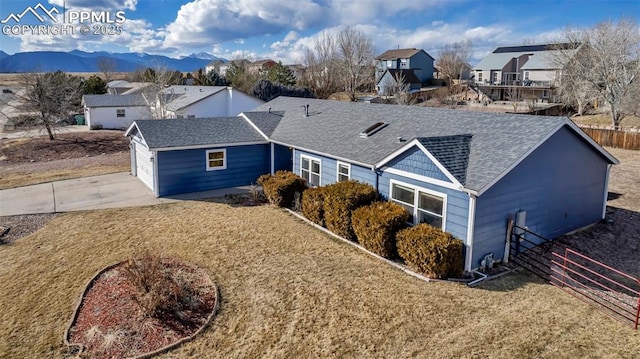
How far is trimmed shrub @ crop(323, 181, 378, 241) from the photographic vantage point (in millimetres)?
14023

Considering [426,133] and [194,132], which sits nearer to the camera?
[426,133]

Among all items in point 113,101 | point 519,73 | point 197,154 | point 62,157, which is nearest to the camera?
point 197,154

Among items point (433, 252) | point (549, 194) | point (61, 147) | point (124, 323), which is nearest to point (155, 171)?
point (124, 323)

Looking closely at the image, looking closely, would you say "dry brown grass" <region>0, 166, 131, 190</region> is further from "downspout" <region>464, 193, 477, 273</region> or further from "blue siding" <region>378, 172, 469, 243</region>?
"downspout" <region>464, 193, 477, 273</region>

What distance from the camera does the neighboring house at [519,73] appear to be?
63.0 metres

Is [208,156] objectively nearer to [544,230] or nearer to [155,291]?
[155,291]

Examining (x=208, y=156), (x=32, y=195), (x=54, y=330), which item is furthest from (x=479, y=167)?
(x=32, y=195)

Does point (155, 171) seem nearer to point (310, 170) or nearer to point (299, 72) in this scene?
point (310, 170)

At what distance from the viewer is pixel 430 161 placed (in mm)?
12359

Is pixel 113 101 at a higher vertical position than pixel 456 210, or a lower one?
higher

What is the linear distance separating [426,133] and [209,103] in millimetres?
26389

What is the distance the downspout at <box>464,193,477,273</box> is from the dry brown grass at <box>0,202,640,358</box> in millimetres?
803

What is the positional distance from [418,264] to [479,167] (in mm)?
3222

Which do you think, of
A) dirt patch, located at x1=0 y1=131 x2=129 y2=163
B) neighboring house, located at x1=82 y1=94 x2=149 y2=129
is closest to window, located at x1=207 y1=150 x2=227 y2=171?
dirt patch, located at x1=0 y1=131 x2=129 y2=163
